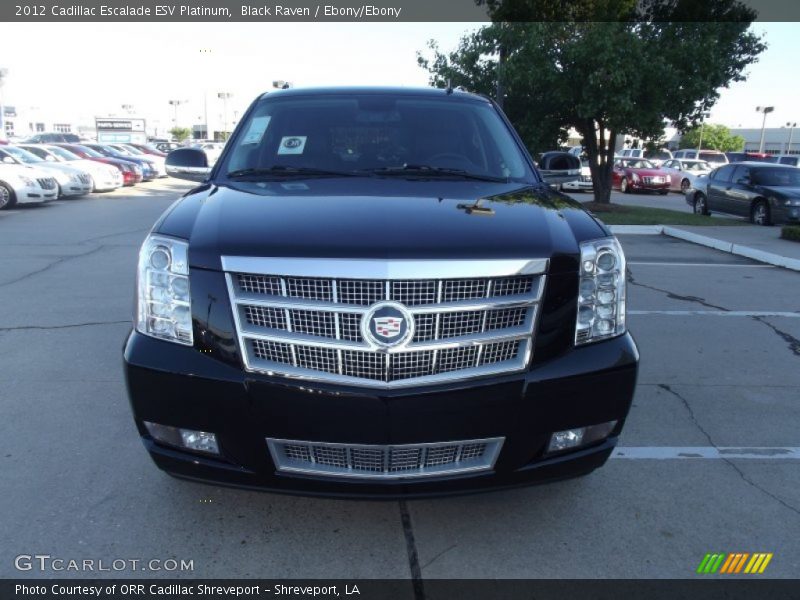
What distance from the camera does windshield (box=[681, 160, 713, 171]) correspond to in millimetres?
30717

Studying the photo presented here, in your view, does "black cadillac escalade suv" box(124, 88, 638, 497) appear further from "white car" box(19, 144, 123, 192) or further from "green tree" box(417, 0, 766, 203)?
"white car" box(19, 144, 123, 192)

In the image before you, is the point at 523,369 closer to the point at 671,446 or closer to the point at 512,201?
the point at 512,201

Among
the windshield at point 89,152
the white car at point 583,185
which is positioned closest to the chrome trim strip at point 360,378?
the white car at point 583,185

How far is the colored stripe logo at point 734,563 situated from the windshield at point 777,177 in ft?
56.0

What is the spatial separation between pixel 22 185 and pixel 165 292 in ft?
53.8

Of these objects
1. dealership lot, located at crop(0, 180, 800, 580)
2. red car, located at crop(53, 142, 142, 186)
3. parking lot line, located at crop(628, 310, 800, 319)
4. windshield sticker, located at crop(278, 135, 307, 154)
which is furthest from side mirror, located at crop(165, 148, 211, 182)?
red car, located at crop(53, 142, 142, 186)

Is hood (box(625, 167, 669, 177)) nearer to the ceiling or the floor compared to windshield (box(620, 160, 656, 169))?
nearer to the floor

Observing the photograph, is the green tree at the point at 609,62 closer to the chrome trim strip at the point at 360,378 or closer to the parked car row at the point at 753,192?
the parked car row at the point at 753,192

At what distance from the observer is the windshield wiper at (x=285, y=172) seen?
12.1 feet

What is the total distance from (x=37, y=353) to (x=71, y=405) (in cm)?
131

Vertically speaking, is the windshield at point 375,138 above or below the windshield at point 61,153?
above

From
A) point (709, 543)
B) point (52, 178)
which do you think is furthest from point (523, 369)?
point (52, 178)

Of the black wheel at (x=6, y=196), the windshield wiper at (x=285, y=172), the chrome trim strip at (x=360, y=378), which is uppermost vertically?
the windshield wiper at (x=285, y=172)

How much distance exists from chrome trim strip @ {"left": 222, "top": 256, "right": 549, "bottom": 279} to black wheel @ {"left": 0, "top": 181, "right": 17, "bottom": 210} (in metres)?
16.5
